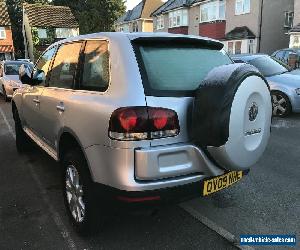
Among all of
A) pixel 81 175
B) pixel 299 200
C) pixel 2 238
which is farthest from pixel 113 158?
pixel 299 200

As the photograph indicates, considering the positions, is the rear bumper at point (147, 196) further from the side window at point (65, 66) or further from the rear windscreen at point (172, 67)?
the side window at point (65, 66)

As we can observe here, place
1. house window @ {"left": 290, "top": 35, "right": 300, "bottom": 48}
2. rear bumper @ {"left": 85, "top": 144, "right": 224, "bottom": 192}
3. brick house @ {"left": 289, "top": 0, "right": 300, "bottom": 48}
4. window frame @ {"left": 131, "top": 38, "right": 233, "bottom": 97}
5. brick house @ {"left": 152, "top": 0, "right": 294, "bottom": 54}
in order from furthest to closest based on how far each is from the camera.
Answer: brick house @ {"left": 152, "top": 0, "right": 294, "bottom": 54}, house window @ {"left": 290, "top": 35, "right": 300, "bottom": 48}, brick house @ {"left": 289, "top": 0, "right": 300, "bottom": 48}, window frame @ {"left": 131, "top": 38, "right": 233, "bottom": 97}, rear bumper @ {"left": 85, "top": 144, "right": 224, "bottom": 192}

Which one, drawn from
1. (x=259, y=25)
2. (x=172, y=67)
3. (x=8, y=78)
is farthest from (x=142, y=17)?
(x=172, y=67)

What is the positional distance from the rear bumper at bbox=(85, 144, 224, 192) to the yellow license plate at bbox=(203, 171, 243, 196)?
11 cm

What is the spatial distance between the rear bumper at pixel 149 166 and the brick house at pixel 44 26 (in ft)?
155

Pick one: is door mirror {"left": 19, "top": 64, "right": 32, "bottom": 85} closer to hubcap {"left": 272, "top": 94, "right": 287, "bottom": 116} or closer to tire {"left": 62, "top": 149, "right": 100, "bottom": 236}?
tire {"left": 62, "top": 149, "right": 100, "bottom": 236}

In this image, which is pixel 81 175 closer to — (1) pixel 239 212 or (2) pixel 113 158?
(2) pixel 113 158

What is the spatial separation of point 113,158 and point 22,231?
1.44 meters

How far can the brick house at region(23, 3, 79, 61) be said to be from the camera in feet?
160

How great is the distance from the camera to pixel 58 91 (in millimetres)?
3994

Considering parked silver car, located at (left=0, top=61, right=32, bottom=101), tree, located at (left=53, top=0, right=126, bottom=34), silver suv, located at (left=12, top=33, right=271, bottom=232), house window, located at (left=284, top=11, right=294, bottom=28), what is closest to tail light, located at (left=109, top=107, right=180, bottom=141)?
silver suv, located at (left=12, top=33, right=271, bottom=232)

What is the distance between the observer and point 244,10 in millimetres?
31312

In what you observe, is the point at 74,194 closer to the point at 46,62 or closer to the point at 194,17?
the point at 46,62

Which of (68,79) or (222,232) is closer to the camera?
(222,232)
